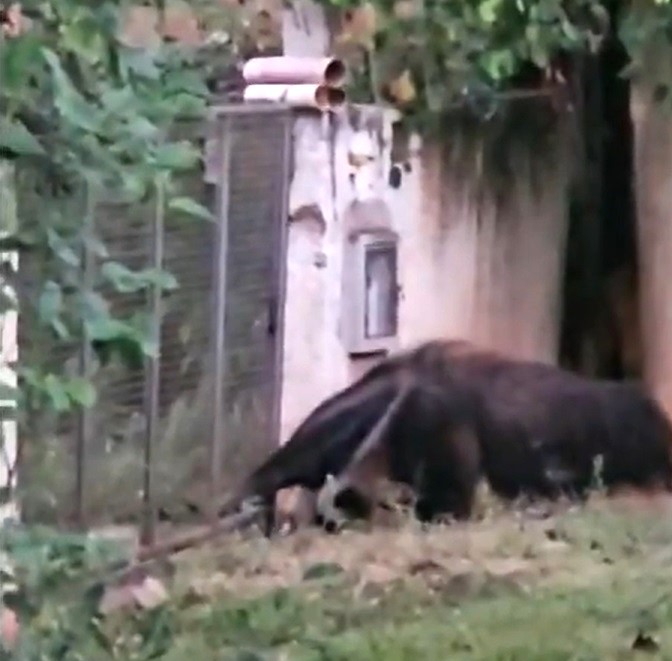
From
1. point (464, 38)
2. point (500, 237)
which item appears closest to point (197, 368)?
point (464, 38)

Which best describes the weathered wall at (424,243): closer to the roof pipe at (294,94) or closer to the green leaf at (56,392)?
the roof pipe at (294,94)

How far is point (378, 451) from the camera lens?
20.2 feet

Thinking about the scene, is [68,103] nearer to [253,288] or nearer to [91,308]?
[91,308]

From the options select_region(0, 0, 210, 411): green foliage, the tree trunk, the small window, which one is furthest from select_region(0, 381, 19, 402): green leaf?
the tree trunk

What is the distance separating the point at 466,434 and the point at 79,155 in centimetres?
386

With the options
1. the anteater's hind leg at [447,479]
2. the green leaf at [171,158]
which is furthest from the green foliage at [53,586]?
the anteater's hind leg at [447,479]

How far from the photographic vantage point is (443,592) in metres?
4.99

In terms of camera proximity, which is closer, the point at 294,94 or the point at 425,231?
the point at 294,94

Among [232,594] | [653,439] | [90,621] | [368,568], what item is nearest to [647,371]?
[653,439]

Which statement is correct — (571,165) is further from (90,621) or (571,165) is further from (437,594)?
(90,621)

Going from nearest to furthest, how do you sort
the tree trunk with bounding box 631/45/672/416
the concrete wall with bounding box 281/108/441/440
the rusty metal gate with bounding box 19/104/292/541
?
the rusty metal gate with bounding box 19/104/292/541 → the concrete wall with bounding box 281/108/441/440 → the tree trunk with bounding box 631/45/672/416

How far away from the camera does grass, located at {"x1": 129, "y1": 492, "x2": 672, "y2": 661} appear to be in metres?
4.27

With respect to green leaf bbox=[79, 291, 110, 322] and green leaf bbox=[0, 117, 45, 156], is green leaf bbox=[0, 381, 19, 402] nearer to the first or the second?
green leaf bbox=[79, 291, 110, 322]

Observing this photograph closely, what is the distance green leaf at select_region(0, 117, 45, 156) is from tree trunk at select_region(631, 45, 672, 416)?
478 cm
